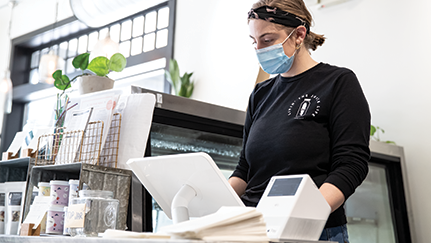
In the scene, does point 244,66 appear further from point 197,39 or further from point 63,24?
point 63,24

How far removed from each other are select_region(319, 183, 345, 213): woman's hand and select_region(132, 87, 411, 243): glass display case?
0.72 metres

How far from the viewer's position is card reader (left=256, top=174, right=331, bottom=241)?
0.76m

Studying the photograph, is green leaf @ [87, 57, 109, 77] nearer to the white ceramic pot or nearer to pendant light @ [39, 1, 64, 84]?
the white ceramic pot

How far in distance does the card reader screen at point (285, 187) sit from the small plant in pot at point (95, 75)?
1.04 m

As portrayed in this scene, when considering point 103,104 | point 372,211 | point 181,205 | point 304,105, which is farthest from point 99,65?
point 372,211

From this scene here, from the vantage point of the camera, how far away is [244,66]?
335cm

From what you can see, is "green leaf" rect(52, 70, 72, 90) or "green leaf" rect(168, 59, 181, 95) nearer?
"green leaf" rect(52, 70, 72, 90)

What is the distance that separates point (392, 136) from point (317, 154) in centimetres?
172

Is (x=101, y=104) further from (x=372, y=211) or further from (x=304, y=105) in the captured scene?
(x=372, y=211)

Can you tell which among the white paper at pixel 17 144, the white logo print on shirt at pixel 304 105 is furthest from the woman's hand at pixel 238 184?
the white paper at pixel 17 144

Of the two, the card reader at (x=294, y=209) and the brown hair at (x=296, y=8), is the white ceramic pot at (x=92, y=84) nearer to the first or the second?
the brown hair at (x=296, y=8)

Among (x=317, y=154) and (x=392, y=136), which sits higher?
(x=392, y=136)

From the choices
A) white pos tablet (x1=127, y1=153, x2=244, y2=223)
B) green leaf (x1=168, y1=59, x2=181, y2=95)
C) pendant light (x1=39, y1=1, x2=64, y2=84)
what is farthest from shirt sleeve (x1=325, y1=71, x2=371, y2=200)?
pendant light (x1=39, y1=1, x2=64, y2=84)

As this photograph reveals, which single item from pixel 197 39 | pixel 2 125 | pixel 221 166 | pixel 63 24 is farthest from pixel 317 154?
pixel 2 125
